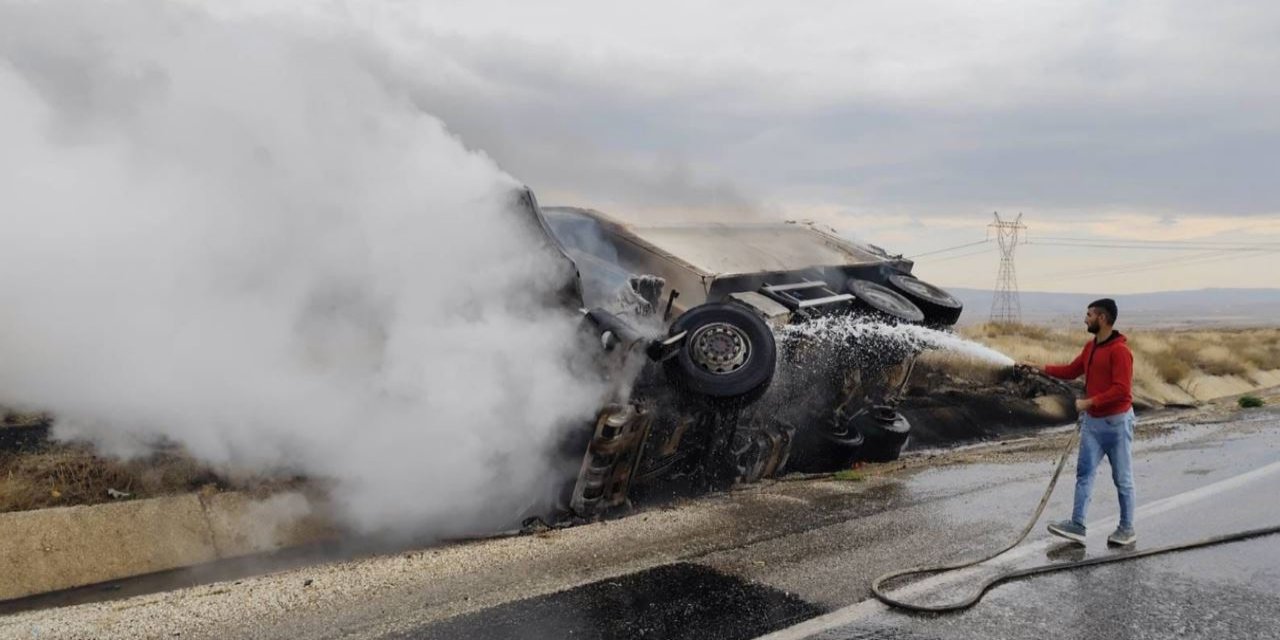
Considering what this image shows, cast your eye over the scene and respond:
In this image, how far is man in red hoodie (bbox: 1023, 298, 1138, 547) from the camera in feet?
18.6

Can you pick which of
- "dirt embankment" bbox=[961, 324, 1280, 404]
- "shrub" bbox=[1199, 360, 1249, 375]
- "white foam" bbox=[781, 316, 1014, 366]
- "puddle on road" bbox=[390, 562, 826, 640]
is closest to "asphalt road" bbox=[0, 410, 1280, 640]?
"puddle on road" bbox=[390, 562, 826, 640]

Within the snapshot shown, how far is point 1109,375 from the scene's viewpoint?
5746 millimetres

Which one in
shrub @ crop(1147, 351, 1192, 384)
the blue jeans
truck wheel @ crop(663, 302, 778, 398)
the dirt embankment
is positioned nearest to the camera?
the blue jeans

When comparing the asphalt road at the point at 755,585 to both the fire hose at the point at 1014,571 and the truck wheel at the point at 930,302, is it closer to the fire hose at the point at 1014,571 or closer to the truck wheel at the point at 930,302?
the fire hose at the point at 1014,571

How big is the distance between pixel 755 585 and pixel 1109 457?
261 centimetres

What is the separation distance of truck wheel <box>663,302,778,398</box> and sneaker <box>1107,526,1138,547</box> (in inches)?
101

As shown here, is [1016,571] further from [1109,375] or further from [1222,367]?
[1222,367]

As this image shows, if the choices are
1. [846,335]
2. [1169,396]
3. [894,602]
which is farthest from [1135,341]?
[894,602]

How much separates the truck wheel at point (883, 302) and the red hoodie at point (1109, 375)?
354cm

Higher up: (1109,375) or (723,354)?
(723,354)

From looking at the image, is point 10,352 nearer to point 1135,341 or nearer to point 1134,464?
point 1134,464

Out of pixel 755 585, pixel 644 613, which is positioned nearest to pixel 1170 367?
pixel 755 585

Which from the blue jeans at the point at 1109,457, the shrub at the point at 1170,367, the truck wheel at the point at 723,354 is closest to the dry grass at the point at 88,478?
the truck wheel at the point at 723,354

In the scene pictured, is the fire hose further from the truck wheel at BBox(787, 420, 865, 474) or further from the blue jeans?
the truck wheel at BBox(787, 420, 865, 474)
